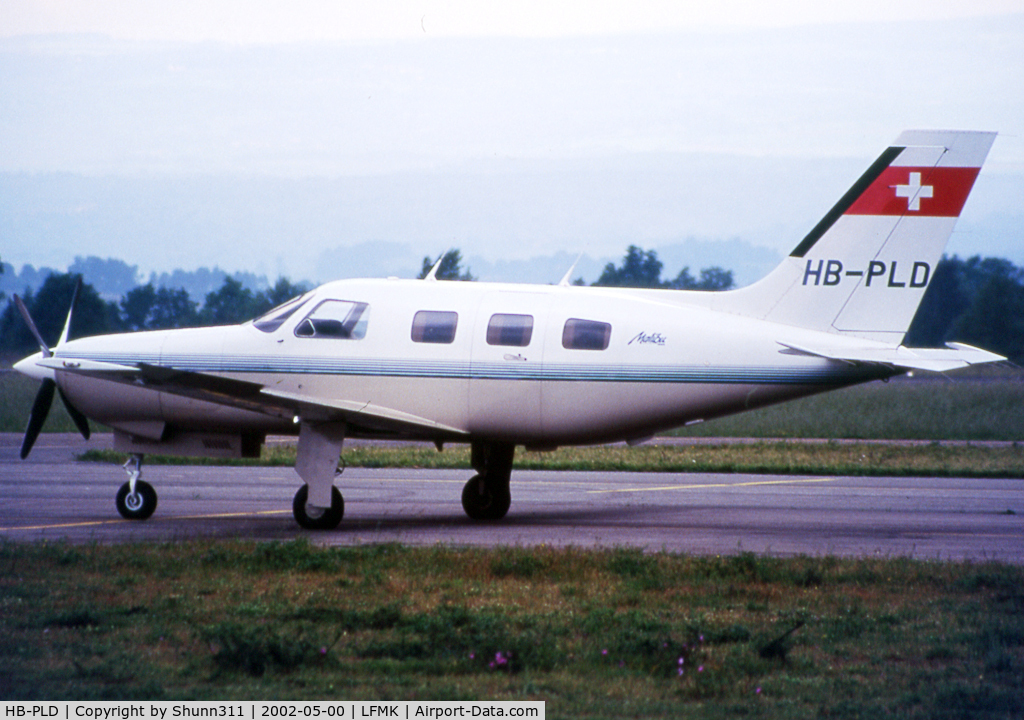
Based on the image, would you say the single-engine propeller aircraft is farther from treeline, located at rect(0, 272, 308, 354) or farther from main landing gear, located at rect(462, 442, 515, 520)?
treeline, located at rect(0, 272, 308, 354)

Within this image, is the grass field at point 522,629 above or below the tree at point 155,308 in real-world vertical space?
below

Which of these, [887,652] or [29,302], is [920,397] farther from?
[29,302]

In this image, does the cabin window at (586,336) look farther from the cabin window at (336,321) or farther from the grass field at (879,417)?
the grass field at (879,417)

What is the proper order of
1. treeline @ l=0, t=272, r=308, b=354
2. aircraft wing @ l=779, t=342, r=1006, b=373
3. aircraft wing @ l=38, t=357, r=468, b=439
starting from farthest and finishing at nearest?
1. treeline @ l=0, t=272, r=308, b=354
2. aircraft wing @ l=38, t=357, r=468, b=439
3. aircraft wing @ l=779, t=342, r=1006, b=373

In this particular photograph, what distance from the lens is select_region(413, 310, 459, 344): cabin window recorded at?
1502 cm

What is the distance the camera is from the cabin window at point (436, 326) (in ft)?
49.3

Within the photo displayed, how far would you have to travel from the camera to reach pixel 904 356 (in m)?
14.0

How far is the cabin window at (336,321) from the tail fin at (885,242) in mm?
5641

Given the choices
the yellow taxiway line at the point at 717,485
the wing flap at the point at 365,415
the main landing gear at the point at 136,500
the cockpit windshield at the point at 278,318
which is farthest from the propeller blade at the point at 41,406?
the yellow taxiway line at the point at 717,485

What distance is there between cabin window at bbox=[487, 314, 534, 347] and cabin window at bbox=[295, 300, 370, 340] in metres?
1.82
